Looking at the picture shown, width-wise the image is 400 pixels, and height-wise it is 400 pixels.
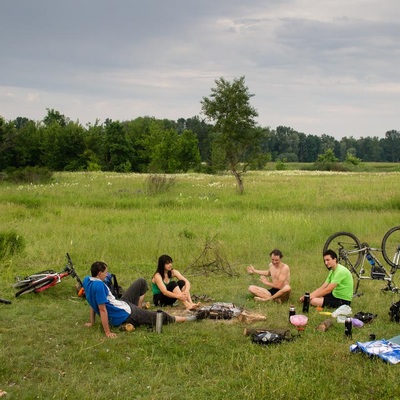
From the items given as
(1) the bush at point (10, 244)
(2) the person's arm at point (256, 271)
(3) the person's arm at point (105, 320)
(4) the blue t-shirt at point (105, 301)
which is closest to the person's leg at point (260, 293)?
(2) the person's arm at point (256, 271)

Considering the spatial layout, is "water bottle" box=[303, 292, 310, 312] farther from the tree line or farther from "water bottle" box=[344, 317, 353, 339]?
the tree line

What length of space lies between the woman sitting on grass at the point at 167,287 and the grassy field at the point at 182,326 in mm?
293

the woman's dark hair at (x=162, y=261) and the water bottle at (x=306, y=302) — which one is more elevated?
the woman's dark hair at (x=162, y=261)

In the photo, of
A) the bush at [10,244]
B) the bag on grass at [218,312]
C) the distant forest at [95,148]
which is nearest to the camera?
the bag on grass at [218,312]

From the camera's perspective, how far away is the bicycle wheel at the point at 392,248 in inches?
435

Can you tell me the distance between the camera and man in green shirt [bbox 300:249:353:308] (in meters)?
8.76

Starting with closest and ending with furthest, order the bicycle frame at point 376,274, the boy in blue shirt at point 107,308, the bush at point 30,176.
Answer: the boy in blue shirt at point 107,308 → the bicycle frame at point 376,274 → the bush at point 30,176

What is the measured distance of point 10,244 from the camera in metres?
12.2

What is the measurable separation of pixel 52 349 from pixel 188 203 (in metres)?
16.0

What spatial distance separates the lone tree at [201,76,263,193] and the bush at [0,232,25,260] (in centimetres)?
1586

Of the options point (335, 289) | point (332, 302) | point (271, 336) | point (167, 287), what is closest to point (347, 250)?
point (335, 289)

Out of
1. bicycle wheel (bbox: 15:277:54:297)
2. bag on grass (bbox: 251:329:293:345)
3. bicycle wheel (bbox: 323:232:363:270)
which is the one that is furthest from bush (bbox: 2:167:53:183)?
bag on grass (bbox: 251:329:293:345)

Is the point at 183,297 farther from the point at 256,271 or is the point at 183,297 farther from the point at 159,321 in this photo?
the point at 256,271

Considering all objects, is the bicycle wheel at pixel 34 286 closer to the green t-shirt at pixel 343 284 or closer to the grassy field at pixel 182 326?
the grassy field at pixel 182 326
